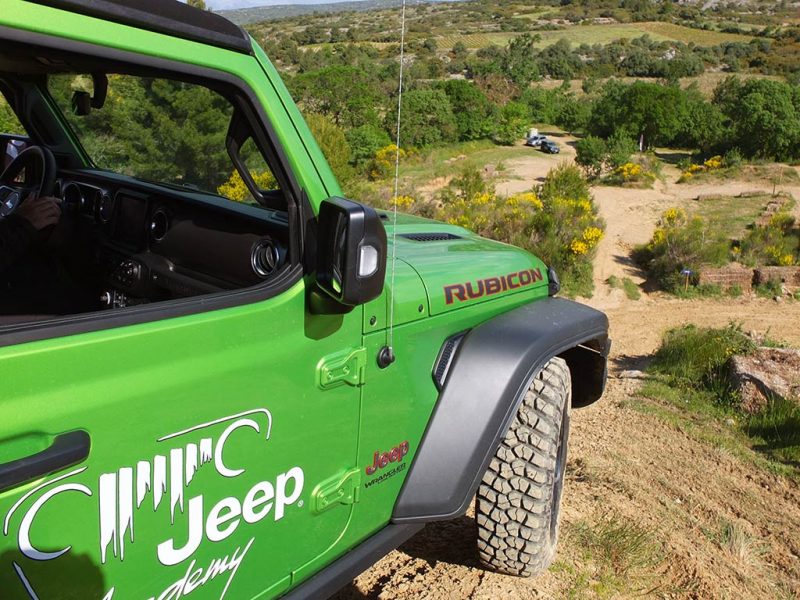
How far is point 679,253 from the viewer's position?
11.2 metres

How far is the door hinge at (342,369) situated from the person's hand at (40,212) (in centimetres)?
111

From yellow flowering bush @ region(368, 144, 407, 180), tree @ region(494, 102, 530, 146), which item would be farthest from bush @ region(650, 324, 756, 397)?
tree @ region(494, 102, 530, 146)

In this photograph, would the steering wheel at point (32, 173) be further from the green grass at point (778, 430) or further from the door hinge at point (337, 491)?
the green grass at point (778, 430)

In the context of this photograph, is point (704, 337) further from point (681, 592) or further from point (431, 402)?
point (431, 402)

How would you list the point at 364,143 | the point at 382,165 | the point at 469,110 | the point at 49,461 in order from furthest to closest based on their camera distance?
the point at 469,110 → the point at 382,165 → the point at 364,143 → the point at 49,461

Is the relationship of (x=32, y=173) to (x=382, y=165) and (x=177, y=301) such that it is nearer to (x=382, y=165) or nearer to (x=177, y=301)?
(x=177, y=301)

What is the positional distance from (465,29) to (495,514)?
187 centimetres

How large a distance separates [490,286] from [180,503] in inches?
57.1

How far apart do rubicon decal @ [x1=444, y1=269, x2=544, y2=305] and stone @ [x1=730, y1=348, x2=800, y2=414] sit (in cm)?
322

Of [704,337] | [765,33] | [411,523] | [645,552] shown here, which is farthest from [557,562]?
[765,33]

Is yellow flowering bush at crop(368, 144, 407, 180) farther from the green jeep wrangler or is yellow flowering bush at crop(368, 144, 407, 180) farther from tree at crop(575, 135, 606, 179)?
tree at crop(575, 135, 606, 179)

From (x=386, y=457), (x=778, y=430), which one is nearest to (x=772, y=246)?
(x=778, y=430)

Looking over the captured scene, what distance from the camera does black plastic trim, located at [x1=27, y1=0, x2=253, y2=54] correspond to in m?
1.26

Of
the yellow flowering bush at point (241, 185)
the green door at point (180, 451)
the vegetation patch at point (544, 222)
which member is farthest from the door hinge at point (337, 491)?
the vegetation patch at point (544, 222)
